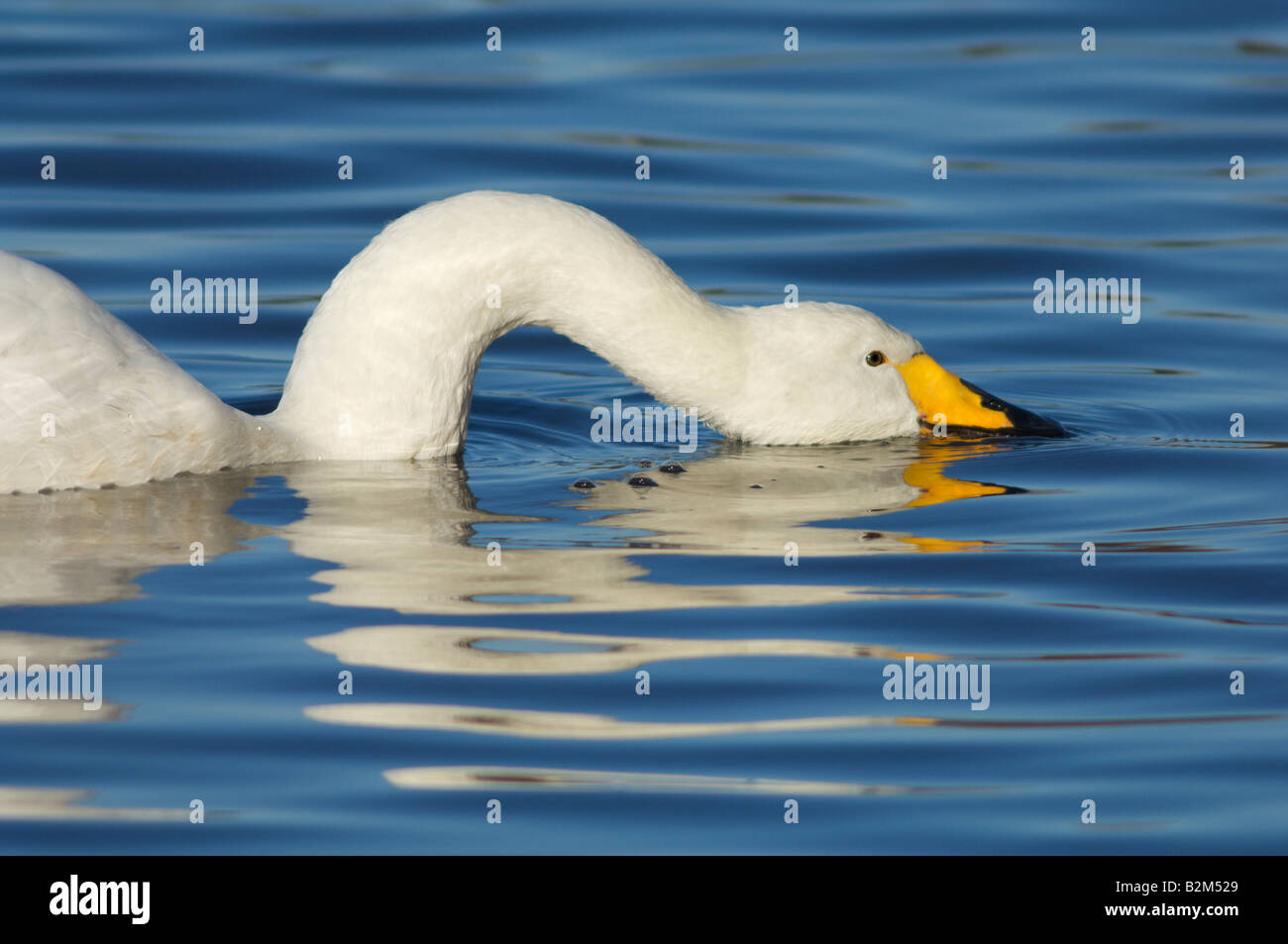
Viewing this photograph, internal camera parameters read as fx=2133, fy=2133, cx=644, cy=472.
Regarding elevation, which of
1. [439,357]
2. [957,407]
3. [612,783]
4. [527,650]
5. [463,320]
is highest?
[463,320]

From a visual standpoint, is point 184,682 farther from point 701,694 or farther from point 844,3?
point 844,3

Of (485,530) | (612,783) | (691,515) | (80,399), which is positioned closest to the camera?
(612,783)

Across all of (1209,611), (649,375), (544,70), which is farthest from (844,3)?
(1209,611)

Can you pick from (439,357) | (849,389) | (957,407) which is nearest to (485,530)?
(439,357)

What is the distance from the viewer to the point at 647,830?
493 cm

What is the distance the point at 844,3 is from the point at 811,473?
10939 mm

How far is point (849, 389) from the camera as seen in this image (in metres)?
8.73

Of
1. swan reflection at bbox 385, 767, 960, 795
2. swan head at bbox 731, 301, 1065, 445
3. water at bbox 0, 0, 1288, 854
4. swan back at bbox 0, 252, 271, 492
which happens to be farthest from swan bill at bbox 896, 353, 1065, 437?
swan reflection at bbox 385, 767, 960, 795

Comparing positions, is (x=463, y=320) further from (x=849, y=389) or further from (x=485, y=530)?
(x=849, y=389)

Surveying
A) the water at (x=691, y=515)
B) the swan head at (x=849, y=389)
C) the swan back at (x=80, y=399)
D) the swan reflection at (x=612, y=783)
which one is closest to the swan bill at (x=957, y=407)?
the swan head at (x=849, y=389)

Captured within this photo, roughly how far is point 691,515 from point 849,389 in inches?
52.1

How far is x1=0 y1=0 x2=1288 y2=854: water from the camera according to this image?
16.9 feet

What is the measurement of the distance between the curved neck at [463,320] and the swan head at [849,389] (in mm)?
173

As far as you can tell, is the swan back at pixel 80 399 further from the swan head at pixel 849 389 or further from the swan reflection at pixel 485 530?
the swan head at pixel 849 389
